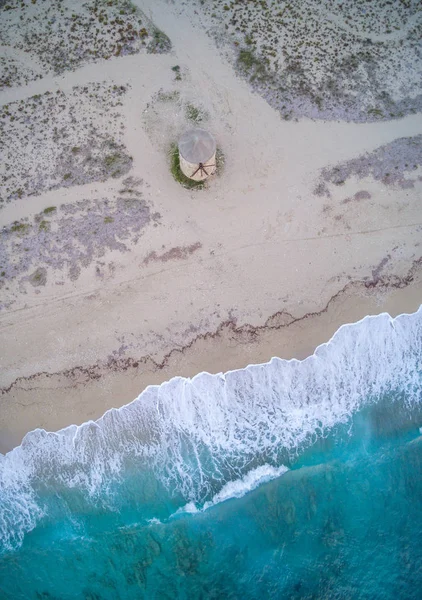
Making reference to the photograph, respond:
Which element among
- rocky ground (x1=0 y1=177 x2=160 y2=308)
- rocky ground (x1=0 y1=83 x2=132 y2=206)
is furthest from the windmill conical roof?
rocky ground (x1=0 y1=83 x2=132 y2=206)

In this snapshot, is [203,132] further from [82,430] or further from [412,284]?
[82,430]

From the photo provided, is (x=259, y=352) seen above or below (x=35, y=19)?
below

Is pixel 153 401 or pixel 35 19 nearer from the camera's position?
pixel 153 401

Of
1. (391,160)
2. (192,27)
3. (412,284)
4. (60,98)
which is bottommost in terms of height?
(412,284)

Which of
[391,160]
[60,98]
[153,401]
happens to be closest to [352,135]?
[391,160]

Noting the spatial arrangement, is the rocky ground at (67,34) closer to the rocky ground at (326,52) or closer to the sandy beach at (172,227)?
the sandy beach at (172,227)

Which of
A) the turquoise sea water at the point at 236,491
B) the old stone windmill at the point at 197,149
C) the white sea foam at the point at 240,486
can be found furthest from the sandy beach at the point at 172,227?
the white sea foam at the point at 240,486

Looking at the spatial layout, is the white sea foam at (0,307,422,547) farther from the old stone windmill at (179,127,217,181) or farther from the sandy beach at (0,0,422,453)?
the old stone windmill at (179,127,217,181)
